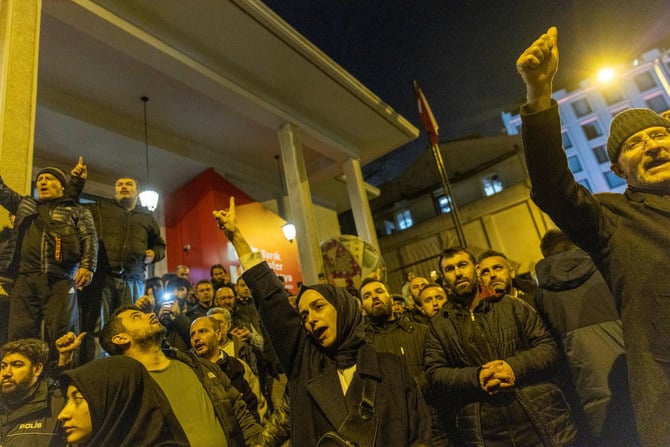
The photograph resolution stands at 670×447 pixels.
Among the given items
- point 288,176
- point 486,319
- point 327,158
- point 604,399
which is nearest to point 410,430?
point 486,319

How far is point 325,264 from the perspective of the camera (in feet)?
27.7

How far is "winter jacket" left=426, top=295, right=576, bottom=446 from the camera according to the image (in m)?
2.48

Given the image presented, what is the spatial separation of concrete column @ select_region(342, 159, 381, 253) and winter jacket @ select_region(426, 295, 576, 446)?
7547mm

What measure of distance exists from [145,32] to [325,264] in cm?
505

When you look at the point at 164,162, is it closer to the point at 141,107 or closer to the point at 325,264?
the point at 141,107

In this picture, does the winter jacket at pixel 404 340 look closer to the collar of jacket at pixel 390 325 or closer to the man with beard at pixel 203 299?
the collar of jacket at pixel 390 325

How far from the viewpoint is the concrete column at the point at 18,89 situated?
12.6 feet

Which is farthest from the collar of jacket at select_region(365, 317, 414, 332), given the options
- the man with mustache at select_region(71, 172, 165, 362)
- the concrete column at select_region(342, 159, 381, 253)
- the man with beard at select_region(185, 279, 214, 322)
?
the concrete column at select_region(342, 159, 381, 253)

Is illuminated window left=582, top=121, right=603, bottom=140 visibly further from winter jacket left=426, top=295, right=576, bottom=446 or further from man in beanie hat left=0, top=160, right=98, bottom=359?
man in beanie hat left=0, top=160, right=98, bottom=359

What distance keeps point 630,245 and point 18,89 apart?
205 inches

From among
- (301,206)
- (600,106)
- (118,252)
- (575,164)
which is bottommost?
(118,252)

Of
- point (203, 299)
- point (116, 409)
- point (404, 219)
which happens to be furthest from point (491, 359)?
point (404, 219)

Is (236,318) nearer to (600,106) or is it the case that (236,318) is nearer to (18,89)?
(18,89)

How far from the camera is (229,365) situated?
3.82 m
